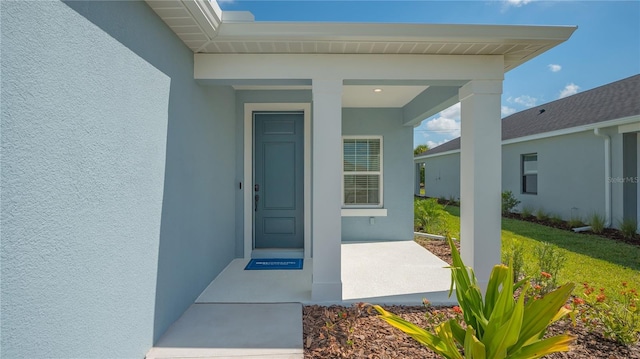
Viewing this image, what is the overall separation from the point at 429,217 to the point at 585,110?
6.70 metres

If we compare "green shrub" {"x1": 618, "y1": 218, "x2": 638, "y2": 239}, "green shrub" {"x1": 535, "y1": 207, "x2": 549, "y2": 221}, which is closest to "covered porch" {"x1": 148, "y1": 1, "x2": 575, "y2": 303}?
"green shrub" {"x1": 618, "y1": 218, "x2": 638, "y2": 239}

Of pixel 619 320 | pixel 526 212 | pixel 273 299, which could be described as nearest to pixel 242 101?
pixel 273 299

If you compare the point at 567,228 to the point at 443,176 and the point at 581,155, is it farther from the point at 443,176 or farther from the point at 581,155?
the point at 443,176

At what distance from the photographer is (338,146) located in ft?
11.7

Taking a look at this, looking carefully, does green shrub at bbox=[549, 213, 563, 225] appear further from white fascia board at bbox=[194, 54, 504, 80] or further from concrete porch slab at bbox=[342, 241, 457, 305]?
white fascia board at bbox=[194, 54, 504, 80]

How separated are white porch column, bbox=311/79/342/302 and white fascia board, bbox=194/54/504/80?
0.62ft

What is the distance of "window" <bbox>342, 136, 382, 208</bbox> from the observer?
6801 millimetres

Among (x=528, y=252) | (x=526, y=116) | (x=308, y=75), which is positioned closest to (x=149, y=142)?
(x=308, y=75)

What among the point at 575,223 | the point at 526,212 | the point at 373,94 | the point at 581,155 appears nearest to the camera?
the point at 373,94

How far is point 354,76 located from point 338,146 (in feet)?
2.80

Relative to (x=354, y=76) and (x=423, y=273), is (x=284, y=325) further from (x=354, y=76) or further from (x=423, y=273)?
(x=354, y=76)

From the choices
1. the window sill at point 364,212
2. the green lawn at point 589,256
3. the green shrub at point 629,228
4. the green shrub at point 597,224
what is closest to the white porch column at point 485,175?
the green lawn at point 589,256

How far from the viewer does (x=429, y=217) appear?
768 centimetres

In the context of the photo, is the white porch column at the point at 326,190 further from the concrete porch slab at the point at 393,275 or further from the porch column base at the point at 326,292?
the concrete porch slab at the point at 393,275
